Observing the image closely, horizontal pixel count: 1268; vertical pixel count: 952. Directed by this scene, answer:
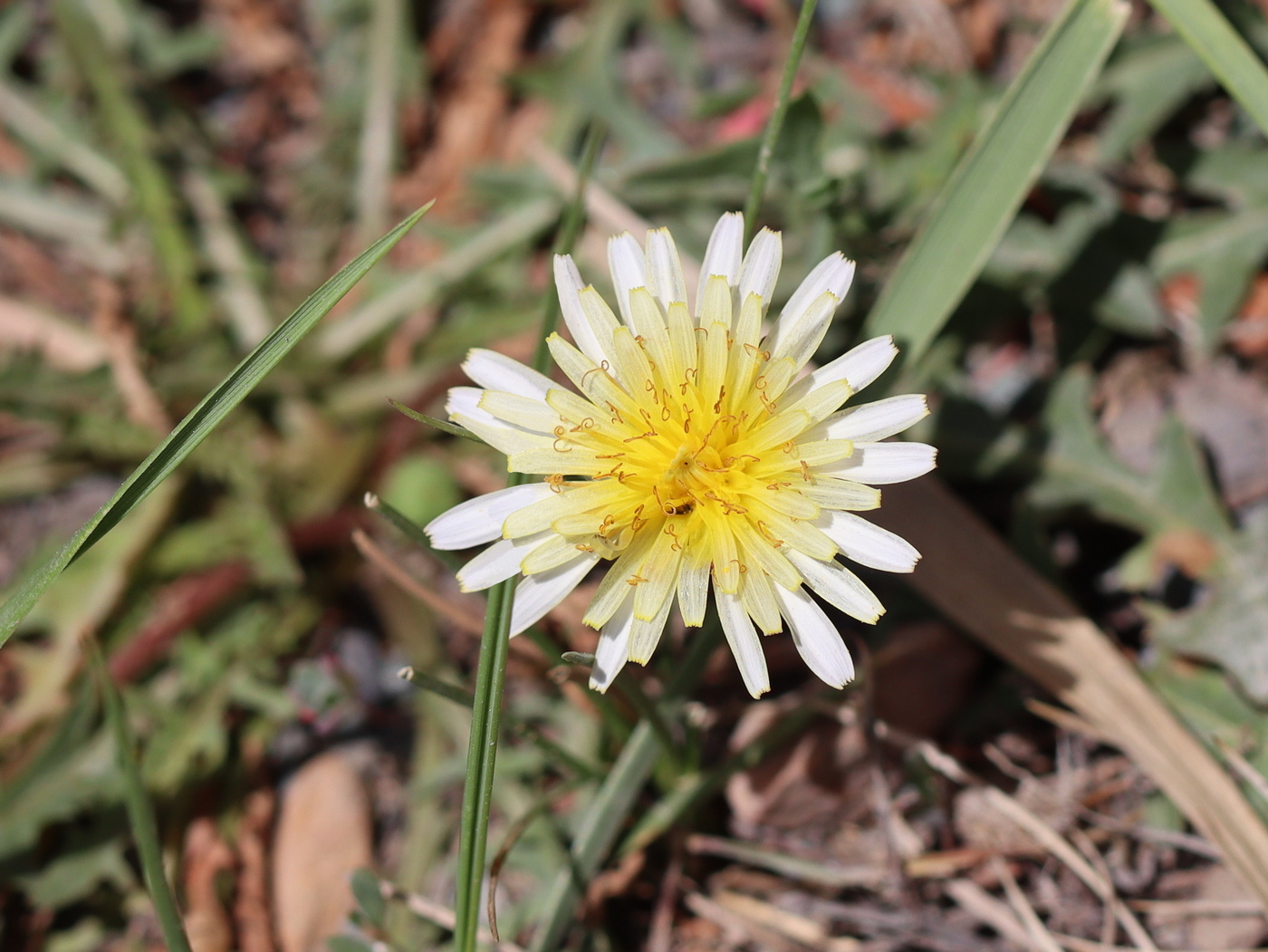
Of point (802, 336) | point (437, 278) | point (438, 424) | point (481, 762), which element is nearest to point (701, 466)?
point (802, 336)

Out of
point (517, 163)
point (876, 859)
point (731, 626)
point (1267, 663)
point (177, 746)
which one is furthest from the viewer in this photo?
point (517, 163)

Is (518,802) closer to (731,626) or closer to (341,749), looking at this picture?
(341,749)

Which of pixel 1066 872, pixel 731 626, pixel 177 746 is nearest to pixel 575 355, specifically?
pixel 731 626

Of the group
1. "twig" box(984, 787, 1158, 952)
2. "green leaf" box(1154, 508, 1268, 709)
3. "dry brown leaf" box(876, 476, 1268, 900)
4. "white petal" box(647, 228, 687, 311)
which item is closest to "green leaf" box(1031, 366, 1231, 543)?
"green leaf" box(1154, 508, 1268, 709)

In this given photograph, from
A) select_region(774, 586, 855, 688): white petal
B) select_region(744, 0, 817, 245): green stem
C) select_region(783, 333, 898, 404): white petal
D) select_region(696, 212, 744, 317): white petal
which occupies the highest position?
select_region(744, 0, 817, 245): green stem

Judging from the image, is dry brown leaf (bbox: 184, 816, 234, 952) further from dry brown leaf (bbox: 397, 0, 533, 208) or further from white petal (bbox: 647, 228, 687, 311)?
dry brown leaf (bbox: 397, 0, 533, 208)
